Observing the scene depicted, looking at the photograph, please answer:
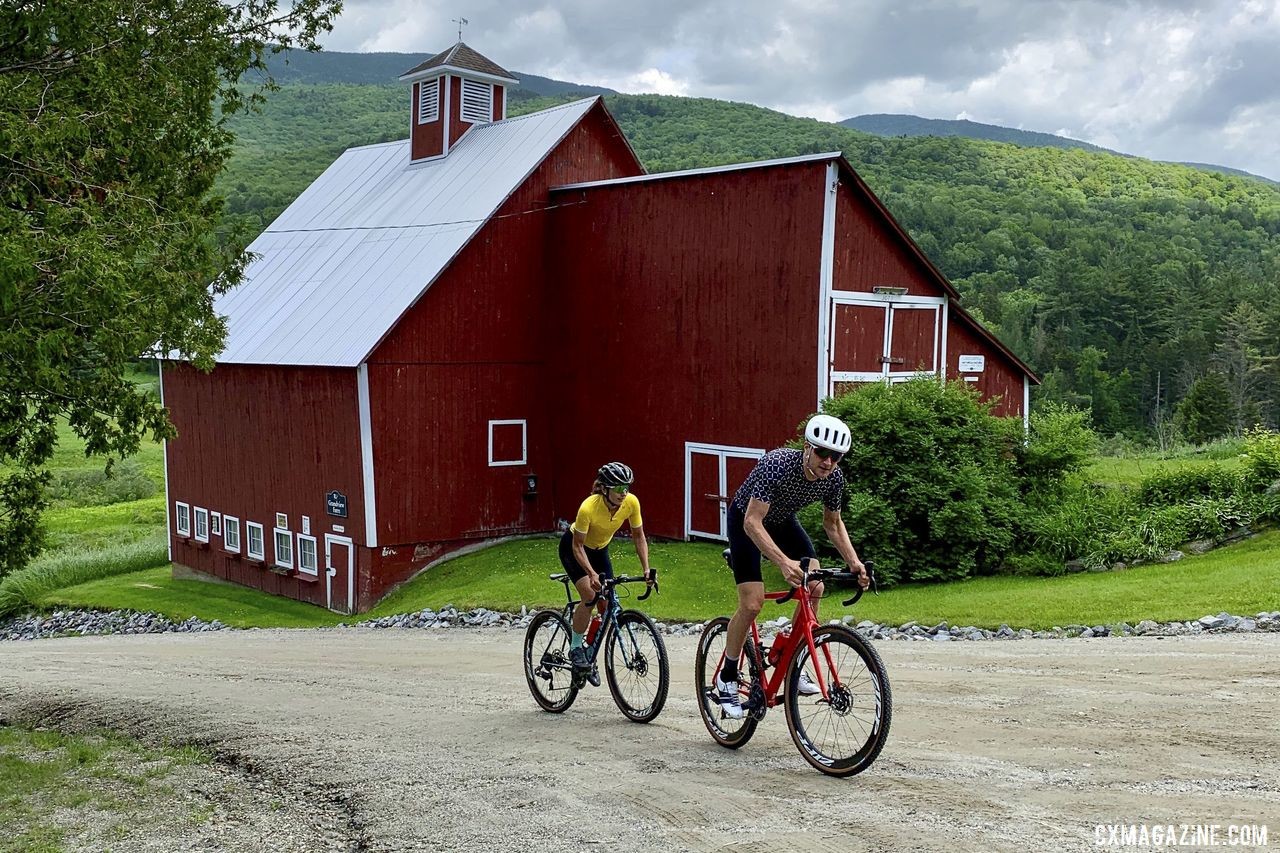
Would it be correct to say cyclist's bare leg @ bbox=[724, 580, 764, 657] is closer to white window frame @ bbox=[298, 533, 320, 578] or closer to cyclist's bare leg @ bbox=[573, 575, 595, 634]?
cyclist's bare leg @ bbox=[573, 575, 595, 634]

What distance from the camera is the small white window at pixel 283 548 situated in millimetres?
28922

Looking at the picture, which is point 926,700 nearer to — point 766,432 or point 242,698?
point 242,698

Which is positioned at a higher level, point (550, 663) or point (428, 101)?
point (428, 101)

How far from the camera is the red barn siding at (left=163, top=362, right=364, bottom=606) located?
88.5 feet

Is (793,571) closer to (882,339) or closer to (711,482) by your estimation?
(882,339)

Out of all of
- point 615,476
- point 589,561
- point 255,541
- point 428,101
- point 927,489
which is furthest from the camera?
point 428,101

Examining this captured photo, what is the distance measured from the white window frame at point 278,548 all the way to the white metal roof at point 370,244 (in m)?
4.12

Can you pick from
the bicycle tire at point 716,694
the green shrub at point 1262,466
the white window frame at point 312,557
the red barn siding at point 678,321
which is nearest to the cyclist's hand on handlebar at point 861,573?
the bicycle tire at point 716,694

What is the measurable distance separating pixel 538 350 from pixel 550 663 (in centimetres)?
1886

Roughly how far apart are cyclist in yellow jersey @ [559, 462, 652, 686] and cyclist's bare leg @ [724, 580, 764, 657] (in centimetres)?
126

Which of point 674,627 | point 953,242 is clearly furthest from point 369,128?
point 674,627

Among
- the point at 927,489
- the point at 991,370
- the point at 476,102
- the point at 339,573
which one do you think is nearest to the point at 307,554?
the point at 339,573

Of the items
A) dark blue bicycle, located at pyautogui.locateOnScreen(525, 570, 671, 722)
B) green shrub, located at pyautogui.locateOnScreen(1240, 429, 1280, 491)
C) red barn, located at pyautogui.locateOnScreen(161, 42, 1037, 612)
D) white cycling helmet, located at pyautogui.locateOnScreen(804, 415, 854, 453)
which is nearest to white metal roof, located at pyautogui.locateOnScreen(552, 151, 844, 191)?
red barn, located at pyautogui.locateOnScreen(161, 42, 1037, 612)

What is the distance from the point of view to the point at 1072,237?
111 m
